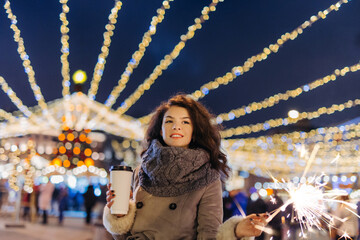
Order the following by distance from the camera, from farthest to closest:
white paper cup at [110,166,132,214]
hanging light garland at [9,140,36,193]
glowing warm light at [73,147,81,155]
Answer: glowing warm light at [73,147,81,155]
hanging light garland at [9,140,36,193]
white paper cup at [110,166,132,214]

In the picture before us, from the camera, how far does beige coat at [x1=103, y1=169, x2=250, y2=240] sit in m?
2.45

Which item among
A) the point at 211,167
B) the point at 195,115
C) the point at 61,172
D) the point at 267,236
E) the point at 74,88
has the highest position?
the point at 74,88

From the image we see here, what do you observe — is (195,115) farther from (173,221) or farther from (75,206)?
(75,206)

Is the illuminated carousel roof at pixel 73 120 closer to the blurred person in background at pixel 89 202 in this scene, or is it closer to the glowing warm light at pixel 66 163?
the glowing warm light at pixel 66 163

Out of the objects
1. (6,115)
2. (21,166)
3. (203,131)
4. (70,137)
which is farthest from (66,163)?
(203,131)

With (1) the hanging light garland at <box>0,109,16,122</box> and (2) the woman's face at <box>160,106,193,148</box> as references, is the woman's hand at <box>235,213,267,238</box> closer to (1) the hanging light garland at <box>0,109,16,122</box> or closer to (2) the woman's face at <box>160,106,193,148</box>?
(2) the woman's face at <box>160,106,193,148</box>

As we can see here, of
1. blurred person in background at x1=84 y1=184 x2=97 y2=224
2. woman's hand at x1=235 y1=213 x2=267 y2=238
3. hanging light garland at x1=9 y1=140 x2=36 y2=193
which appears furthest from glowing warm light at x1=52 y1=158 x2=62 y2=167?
woman's hand at x1=235 y1=213 x2=267 y2=238

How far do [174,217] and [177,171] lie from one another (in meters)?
0.25

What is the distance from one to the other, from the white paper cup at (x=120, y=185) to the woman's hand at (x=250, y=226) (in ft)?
1.99

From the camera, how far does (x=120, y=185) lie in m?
2.39

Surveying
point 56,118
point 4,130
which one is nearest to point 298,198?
point 4,130

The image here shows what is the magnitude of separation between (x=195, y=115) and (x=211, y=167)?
0.35 m

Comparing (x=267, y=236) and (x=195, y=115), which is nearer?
(x=195, y=115)

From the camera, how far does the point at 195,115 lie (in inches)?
113
